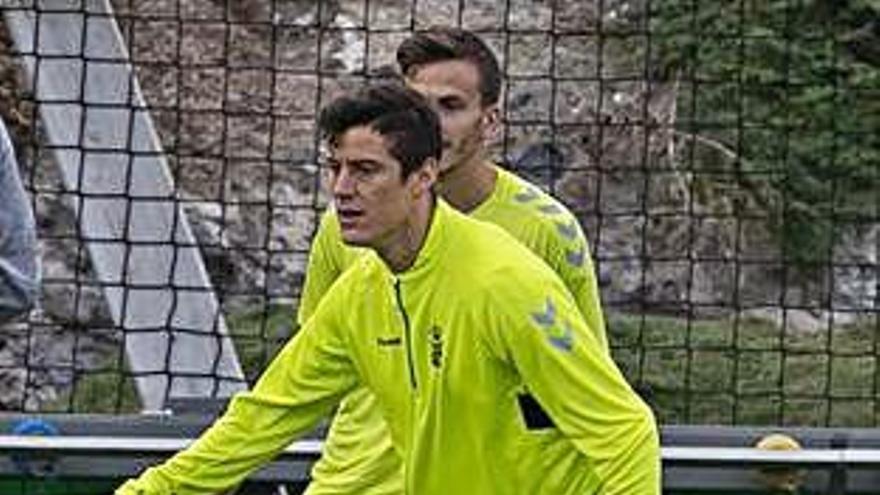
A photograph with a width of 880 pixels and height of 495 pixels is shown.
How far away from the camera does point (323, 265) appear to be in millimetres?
6684

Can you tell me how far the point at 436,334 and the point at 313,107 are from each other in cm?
578

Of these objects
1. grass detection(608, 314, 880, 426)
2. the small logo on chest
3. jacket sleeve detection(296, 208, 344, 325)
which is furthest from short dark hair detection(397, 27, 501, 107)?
grass detection(608, 314, 880, 426)

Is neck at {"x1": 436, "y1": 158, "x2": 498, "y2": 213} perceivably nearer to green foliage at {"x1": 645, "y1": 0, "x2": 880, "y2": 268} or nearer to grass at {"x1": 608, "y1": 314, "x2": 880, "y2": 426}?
grass at {"x1": 608, "y1": 314, "x2": 880, "y2": 426}

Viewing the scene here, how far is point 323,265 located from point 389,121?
1298 millimetres

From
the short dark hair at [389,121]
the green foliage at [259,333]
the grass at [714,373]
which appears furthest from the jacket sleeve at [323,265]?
the grass at [714,373]

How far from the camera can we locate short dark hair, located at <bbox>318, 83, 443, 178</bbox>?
17.7ft

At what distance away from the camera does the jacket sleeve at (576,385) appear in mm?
5316

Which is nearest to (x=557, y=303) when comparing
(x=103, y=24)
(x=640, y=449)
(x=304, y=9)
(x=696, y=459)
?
(x=640, y=449)

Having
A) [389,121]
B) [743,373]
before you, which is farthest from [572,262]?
[743,373]

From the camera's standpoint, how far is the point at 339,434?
22.1ft

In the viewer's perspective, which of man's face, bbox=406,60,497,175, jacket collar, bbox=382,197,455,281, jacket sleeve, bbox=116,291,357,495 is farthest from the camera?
man's face, bbox=406,60,497,175

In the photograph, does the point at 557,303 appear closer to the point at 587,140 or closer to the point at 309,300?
the point at 309,300

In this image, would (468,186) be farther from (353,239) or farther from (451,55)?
(353,239)

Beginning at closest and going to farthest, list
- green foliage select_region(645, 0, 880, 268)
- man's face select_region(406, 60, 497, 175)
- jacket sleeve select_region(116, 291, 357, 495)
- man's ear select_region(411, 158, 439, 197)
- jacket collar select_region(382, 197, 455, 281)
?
man's ear select_region(411, 158, 439, 197), jacket collar select_region(382, 197, 455, 281), jacket sleeve select_region(116, 291, 357, 495), man's face select_region(406, 60, 497, 175), green foliage select_region(645, 0, 880, 268)
